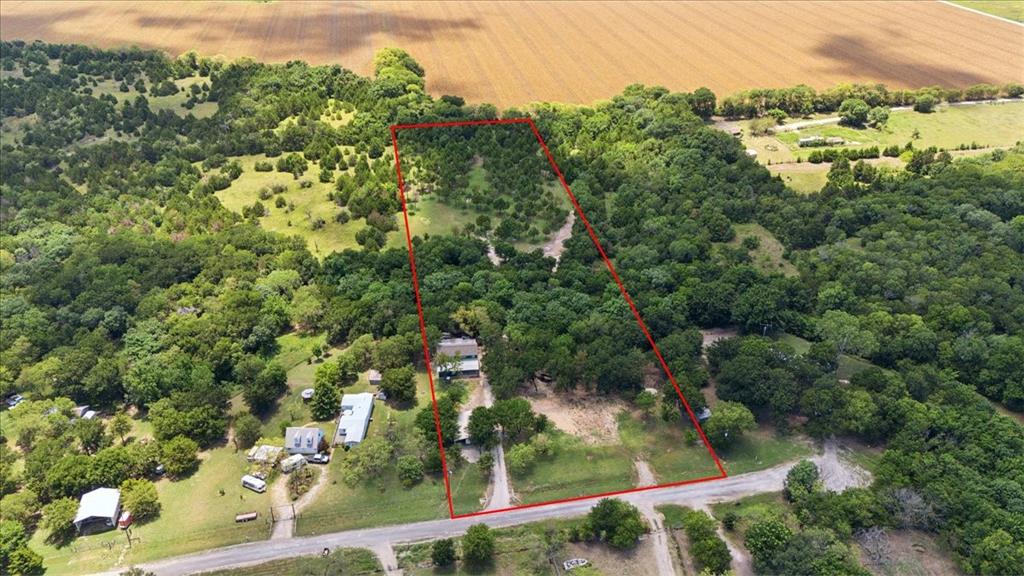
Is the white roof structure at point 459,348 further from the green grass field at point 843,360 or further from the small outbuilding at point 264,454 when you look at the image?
the green grass field at point 843,360

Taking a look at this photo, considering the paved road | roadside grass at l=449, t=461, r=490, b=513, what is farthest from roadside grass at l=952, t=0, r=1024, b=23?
roadside grass at l=449, t=461, r=490, b=513

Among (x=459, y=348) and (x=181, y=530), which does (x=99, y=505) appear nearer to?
(x=181, y=530)

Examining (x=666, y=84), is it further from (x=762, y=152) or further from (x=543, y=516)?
(x=543, y=516)

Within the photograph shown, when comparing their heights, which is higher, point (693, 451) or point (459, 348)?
point (459, 348)

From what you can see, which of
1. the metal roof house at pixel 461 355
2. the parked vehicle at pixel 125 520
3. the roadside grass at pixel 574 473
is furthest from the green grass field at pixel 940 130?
the parked vehicle at pixel 125 520

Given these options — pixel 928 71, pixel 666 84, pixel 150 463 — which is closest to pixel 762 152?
pixel 666 84

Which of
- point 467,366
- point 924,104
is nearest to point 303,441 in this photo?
point 467,366

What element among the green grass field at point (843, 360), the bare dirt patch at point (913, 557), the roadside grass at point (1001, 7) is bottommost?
the bare dirt patch at point (913, 557)
